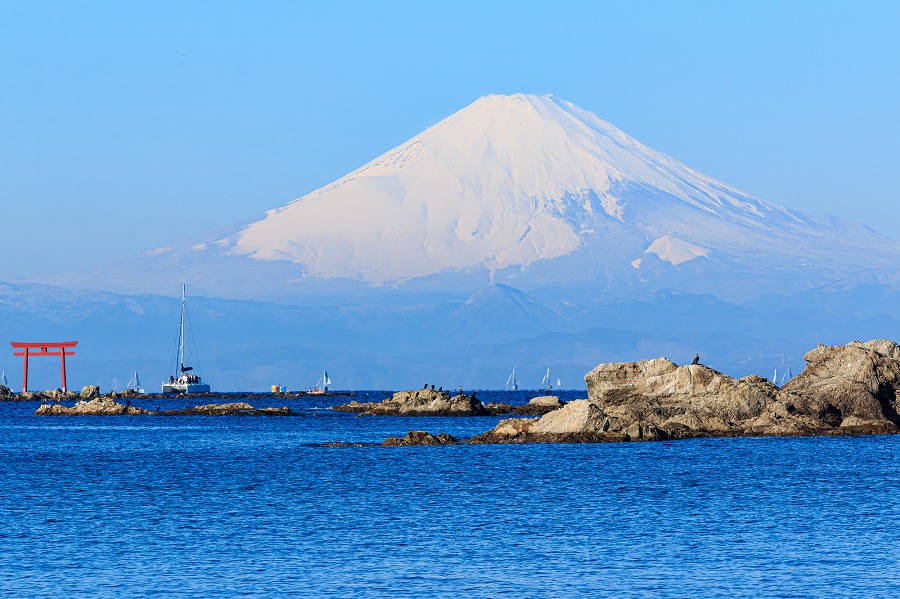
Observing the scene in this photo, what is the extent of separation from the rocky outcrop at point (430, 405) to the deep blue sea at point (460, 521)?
2379 inches

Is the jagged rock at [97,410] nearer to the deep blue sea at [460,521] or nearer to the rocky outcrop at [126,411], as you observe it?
the rocky outcrop at [126,411]

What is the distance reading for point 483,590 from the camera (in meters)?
36.3

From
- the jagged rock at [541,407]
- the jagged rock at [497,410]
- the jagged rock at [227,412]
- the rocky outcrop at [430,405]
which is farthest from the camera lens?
the jagged rock at [227,412]

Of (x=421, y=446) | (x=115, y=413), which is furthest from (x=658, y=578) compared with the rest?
(x=115, y=413)

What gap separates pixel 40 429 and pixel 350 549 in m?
93.8

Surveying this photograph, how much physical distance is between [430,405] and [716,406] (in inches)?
2556

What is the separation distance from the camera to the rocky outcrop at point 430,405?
497 feet

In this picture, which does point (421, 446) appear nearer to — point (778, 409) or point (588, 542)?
point (778, 409)

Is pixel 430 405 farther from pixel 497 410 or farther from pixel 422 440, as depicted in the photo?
pixel 422 440

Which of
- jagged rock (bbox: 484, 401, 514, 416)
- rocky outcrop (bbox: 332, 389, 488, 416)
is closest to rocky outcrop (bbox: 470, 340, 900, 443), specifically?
rocky outcrop (bbox: 332, 389, 488, 416)

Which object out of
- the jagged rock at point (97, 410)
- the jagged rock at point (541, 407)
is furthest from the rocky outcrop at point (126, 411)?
the jagged rock at point (541, 407)

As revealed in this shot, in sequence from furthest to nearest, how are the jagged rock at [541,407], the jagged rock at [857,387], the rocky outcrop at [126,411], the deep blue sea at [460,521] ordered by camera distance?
the rocky outcrop at [126,411] → the jagged rock at [541,407] → the jagged rock at [857,387] → the deep blue sea at [460,521]

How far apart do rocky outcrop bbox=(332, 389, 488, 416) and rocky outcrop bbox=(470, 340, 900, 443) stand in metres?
56.0

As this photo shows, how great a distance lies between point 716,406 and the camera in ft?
305
